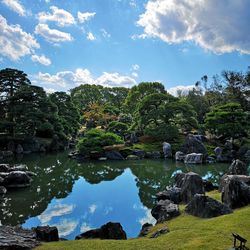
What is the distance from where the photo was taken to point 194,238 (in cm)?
714

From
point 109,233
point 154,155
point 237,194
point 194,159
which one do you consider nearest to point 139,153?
point 154,155

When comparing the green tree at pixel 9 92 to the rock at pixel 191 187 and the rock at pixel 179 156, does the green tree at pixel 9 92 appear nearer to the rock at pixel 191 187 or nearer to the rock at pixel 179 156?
the rock at pixel 179 156

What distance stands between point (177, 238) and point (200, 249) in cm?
105

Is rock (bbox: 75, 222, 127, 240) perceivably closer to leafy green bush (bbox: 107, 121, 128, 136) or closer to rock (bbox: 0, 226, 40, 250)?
rock (bbox: 0, 226, 40, 250)

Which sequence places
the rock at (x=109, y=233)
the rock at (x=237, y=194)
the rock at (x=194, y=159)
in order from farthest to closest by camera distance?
the rock at (x=194, y=159) → the rock at (x=237, y=194) → the rock at (x=109, y=233)

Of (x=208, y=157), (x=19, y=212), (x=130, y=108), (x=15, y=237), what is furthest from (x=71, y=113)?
(x=15, y=237)

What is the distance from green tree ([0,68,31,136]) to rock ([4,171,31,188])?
52.6 feet

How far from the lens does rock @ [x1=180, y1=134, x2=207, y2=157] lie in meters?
30.1

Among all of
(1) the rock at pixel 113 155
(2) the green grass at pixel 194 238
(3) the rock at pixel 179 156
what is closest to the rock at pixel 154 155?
(3) the rock at pixel 179 156

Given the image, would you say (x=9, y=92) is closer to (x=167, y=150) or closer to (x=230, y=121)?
(x=167, y=150)

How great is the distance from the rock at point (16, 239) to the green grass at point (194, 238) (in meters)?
0.32

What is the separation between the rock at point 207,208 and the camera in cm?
913

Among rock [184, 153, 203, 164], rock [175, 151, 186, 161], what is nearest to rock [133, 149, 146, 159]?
rock [175, 151, 186, 161]

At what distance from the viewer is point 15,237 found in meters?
7.66
